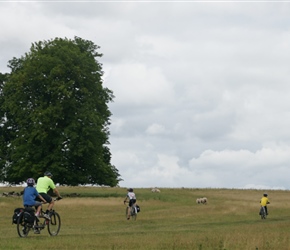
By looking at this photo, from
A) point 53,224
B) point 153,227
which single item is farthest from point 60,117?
point 53,224

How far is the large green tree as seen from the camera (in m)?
60.7

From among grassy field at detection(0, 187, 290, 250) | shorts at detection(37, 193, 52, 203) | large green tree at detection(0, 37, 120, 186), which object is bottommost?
grassy field at detection(0, 187, 290, 250)

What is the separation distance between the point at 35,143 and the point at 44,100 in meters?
3.88

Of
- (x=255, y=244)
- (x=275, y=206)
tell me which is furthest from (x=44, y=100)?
(x=255, y=244)

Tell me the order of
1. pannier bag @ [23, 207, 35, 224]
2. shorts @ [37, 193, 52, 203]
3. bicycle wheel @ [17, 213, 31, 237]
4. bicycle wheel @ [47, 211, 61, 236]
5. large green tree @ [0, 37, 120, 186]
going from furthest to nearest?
large green tree @ [0, 37, 120, 186] → bicycle wheel @ [47, 211, 61, 236] → shorts @ [37, 193, 52, 203] → bicycle wheel @ [17, 213, 31, 237] → pannier bag @ [23, 207, 35, 224]

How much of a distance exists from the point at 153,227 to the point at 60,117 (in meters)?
30.7

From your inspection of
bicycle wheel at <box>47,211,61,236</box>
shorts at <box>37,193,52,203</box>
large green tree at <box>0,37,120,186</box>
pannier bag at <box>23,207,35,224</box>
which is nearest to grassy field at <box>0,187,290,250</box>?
bicycle wheel at <box>47,211,61,236</box>

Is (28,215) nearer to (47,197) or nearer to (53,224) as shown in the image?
(47,197)

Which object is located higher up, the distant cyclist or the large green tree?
the large green tree

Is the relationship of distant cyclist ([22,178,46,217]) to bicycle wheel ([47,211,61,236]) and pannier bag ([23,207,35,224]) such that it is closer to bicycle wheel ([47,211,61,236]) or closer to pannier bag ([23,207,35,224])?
pannier bag ([23,207,35,224])

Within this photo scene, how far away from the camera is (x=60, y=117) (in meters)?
61.0

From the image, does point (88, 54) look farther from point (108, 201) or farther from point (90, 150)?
point (108, 201)

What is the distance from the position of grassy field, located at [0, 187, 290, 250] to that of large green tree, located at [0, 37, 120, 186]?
3275 mm

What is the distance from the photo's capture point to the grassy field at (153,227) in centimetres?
2098
